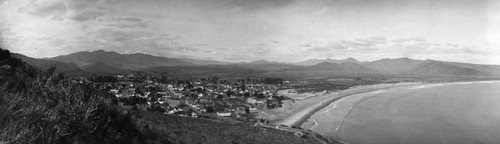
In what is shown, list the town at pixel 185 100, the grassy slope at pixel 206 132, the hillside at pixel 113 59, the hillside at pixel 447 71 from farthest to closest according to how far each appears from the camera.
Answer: the hillside at pixel 447 71
the hillside at pixel 113 59
the town at pixel 185 100
the grassy slope at pixel 206 132

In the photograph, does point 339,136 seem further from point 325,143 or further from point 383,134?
point 325,143

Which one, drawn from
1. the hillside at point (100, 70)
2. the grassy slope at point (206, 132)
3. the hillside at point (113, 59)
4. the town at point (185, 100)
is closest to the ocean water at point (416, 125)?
the town at point (185, 100)

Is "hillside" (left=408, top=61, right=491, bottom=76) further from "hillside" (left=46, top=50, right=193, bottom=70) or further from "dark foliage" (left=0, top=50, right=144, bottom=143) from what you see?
"dark foliage" (left=0, top=50, right=144, bottom=143)

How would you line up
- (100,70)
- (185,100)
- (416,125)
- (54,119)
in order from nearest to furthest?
(54,119) → (416,125) → (185,100) → (100,70)

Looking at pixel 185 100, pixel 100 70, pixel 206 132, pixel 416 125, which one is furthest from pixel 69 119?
pixel 100 70

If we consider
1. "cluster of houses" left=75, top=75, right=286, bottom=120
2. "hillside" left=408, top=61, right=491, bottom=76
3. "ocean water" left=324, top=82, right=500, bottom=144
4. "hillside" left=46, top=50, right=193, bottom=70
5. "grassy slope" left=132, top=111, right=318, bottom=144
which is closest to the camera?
"grassy slope" left=132, top=111, right=318, bottom=144

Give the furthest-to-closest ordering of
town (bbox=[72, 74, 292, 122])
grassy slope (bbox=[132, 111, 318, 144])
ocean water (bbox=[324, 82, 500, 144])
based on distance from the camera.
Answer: town (bbox=[72, 74, 292, 122])
ocean water (bbox=[324, 82, 500, 144])
grassy slope (bbox=[132, 111, 318, 144])

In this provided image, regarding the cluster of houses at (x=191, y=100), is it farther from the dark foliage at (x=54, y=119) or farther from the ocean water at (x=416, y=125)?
the dark foliage at (x=54, y=119)

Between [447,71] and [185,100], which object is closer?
[185,100]

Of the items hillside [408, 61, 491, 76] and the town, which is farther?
hillside [408, 61, 491, 76]

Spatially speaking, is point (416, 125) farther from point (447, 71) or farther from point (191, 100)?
point (447, 71)

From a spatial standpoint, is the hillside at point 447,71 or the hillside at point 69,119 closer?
the hillside at point 69,119

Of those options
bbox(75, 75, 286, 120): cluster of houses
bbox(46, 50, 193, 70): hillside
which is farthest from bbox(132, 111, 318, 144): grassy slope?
bbox(46, 50, 193, 70): hillside
